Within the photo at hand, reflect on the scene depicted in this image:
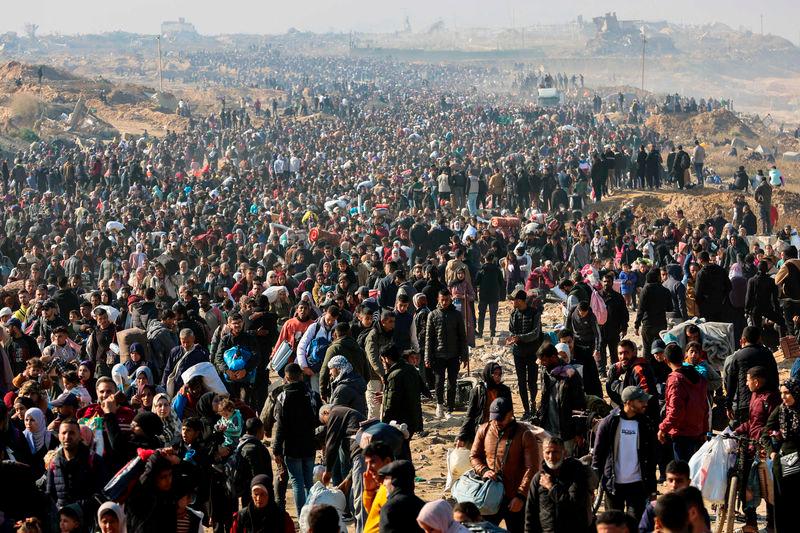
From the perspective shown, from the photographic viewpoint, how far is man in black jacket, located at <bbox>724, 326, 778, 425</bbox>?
30.4 ft

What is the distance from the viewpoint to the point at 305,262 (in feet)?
64.9

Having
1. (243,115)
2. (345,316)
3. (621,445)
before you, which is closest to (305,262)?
(345,316)

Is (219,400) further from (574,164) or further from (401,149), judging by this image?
(401,149)

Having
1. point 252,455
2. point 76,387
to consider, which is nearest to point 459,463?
point 252,455

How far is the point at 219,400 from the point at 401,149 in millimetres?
35432

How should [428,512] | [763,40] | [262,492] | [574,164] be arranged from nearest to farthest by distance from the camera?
[428,512]
[262,492]
[574,164]
[763,40]

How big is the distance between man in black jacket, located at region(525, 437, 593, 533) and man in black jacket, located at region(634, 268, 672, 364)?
647cm

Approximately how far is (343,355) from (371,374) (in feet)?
4.10

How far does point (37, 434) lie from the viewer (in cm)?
835

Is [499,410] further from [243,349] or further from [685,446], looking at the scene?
[243,349]

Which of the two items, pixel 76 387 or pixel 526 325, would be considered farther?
pixel 526 325

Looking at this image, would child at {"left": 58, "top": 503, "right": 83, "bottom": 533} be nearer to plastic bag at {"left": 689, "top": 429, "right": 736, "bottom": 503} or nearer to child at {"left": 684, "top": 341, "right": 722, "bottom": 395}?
plastic bag at {"left": 689, "top": 429, "right": 736, "bottom": 503}

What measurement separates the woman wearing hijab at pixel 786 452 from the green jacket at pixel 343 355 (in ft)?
12.2

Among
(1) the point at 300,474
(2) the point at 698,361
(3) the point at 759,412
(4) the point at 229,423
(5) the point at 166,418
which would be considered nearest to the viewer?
(3) the point at 759,412
